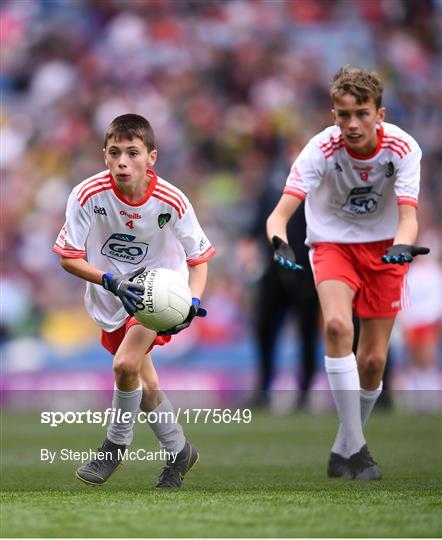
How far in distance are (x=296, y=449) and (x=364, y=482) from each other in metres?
2.11

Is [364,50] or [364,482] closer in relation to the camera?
[364,482]

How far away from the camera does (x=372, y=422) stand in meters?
9.84

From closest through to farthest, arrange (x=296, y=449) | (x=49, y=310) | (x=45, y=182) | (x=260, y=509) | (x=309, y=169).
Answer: (x=260, y=509)
(x=309, y=169)
(x=296, y=449)
(x=49, y=310)
(x=45, y=182)

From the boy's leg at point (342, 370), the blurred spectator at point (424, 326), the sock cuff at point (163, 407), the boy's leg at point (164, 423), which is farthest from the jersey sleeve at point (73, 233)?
the blurred spectator at point (424, 326)

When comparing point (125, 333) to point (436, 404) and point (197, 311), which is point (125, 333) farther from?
point (436, 404)

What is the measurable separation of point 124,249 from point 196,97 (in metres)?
10.3

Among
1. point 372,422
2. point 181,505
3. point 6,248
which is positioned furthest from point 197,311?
point 6,248

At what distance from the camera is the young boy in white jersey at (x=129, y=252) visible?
17.3ft

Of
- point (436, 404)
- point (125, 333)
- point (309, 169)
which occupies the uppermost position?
point (309, 169)

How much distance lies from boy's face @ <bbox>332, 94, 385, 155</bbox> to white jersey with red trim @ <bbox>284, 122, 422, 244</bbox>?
0.54ft

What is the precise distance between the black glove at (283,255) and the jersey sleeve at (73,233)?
3.20ft

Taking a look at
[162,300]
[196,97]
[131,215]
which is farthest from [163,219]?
[196,97]

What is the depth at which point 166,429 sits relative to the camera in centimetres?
559

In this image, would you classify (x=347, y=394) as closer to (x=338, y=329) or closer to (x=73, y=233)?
(x=338, y=329)
